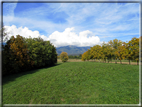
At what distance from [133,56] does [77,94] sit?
22.4 metres

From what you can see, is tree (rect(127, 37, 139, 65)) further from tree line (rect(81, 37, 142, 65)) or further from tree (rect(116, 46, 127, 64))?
tree (rect(116, 46, 127, 64))

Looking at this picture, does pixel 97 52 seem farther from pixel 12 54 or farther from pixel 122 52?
pixel 12 54

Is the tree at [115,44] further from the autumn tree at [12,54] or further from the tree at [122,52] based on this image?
the autumn tree at [12,54]

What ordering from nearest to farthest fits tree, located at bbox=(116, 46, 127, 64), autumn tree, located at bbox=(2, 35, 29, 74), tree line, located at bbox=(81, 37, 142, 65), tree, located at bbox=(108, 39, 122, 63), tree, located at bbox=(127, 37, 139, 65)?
autumn tree, located at bbox=(2, 35, 29, 74), tree, located at bbox=(127, 37, 139, 65), tree line, located at bbox=(81, 37, 142, 65), tree, located at bbox=(116, 46, 127, 64), tree, located at bbox=(108, 39, 122, 63)

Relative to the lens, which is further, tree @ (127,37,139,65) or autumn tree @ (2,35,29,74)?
tree @ (127,37,139,65)

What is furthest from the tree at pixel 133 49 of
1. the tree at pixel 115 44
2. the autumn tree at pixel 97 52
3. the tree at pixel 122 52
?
the autumn tree at pixel 97 52

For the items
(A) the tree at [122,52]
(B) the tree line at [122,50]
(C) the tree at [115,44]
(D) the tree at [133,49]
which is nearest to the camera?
(D) the tree at [133,49]

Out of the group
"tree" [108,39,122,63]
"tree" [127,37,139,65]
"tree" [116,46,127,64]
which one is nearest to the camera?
"tree" [127,37,139,65]

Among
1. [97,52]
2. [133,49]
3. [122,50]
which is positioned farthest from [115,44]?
[97,52]

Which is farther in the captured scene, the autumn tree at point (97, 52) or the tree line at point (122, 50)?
the autumn tree at point (97, 52)

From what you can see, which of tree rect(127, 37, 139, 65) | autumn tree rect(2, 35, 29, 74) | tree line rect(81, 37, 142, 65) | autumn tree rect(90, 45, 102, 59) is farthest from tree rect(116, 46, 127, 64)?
autumn tree rect(2, 35, 29, 74)

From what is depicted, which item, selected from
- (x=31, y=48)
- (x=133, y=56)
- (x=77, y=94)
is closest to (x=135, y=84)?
(x=77, y=94)

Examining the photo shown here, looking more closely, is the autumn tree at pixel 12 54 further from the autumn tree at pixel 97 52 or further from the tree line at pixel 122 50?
the autumn tree at pixel 97 52

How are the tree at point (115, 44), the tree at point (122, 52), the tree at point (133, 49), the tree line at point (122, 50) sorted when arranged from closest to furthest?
the tree at point (133, 49)
the tree line at point (122, 50)
the tree at point (122, 52)
the tree at point (115, 44)
